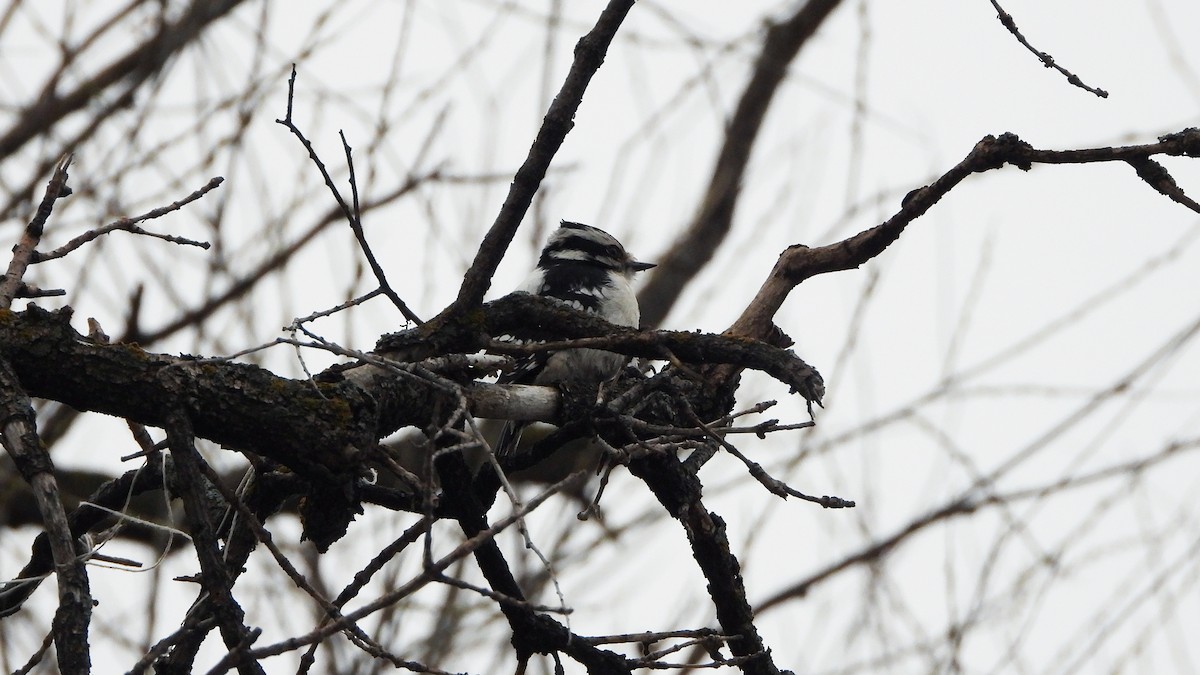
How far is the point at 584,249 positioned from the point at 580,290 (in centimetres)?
84

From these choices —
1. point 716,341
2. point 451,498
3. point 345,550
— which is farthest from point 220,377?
point 345,550

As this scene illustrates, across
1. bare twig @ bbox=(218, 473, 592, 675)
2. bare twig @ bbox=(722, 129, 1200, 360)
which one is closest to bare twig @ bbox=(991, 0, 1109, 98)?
bare twig @ bbox=(722, 129, 1200, 360)

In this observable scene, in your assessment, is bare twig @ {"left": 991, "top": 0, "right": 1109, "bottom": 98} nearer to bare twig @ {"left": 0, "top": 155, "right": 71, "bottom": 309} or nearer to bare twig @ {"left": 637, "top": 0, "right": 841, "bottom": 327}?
bare twig @ {"left": 0, "top": 155, "right": 71, "bottom": 309}

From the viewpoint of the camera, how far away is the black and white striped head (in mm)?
5984

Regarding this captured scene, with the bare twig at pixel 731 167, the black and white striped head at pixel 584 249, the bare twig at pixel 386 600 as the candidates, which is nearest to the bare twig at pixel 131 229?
the bare twig at pixel 386 600

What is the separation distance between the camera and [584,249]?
601 cm

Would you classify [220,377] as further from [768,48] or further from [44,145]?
[768,48]

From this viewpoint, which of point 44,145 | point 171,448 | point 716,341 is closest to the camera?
point 171,448

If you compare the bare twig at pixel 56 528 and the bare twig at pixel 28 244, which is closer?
the bare twig at pixel 56 528

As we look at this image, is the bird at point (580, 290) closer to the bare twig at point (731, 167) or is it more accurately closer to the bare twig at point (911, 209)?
the bare twig at point (911, 209)

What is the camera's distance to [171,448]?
219 cm

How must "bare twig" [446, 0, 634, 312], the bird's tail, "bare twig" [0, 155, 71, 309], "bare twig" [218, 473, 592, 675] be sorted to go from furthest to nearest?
the bird's tail < "bare twig" [446, 0, 634, 312] < "bare twig" [0, 155, 71, 309] < "bare twig" [218, 473, 592, 675]

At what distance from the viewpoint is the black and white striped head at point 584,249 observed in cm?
598

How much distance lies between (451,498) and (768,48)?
6.83m
